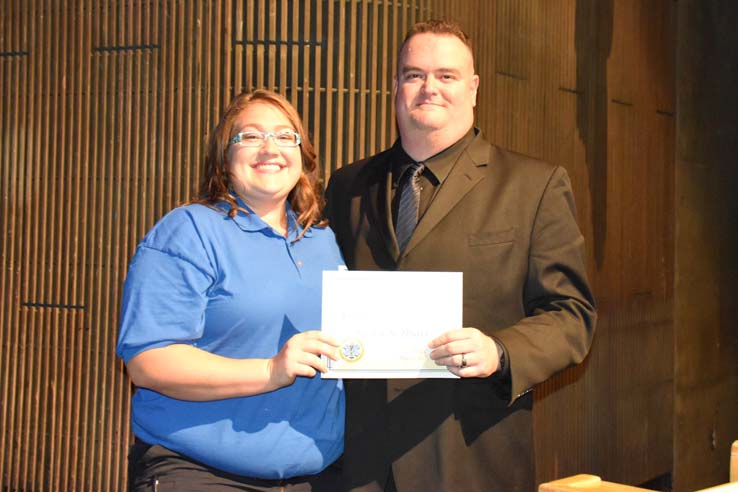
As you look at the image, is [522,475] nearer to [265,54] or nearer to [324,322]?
[324,322]

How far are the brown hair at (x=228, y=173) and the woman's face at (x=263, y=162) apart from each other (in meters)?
0.02

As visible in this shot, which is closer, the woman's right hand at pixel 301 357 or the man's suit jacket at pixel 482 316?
the woman's right hand at pixel 301 357

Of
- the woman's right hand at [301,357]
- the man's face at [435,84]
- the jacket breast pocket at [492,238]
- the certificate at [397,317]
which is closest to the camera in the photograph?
the woman's right hand at [301,357]

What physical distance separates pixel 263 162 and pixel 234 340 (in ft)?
1.57

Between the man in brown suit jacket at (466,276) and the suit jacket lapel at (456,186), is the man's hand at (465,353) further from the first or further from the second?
the suit jacket lapel at (456,186)

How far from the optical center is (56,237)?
5.50m

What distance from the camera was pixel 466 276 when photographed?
2.35 metres

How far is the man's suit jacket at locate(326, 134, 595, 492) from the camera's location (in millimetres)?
2285

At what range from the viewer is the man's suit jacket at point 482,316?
2285mm

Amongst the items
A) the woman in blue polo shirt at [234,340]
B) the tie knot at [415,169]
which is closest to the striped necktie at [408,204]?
the tie knot at [415,169]

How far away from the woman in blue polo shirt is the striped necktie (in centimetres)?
25

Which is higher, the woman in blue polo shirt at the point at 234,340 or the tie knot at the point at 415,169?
the tie knot at the point at 415,169

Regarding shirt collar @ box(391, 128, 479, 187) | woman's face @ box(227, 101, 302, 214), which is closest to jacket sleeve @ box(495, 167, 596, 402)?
shirt collar @ box(391, 128, 479, 187)

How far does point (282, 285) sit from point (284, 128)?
44 centimetres
